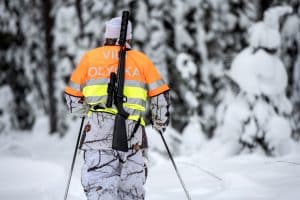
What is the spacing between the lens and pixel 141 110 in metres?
4.14

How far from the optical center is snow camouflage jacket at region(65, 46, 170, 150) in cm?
407

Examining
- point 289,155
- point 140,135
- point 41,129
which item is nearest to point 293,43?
point 289,155

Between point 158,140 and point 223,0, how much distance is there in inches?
273

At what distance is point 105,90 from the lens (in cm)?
407

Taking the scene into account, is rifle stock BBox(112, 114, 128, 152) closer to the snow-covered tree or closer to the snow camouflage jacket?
the snow camouflage jacket

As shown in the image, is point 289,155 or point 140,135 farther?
point 289,155

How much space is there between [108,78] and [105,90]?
0.35 feet

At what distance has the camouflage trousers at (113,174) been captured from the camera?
398 centimetres

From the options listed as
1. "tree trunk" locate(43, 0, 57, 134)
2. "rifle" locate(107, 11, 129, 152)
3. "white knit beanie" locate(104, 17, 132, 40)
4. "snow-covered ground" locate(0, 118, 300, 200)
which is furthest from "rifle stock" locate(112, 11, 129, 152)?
"tree trunk" locate(43, 0, 57, 134)

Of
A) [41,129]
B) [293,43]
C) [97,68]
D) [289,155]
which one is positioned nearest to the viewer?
[97,68]

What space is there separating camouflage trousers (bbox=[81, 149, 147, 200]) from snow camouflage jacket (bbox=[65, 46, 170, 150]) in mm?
89

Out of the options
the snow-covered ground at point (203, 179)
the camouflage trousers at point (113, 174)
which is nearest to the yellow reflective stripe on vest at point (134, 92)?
the camouflage trousers at point (113, 174)

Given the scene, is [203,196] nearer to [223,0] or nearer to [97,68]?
[97,68]

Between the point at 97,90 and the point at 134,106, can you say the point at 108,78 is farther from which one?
the point at 134,106
